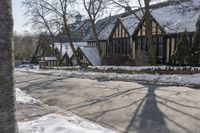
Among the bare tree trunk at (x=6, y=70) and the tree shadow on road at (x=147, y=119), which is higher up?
the bare tree trunk at (x=6, y=70)

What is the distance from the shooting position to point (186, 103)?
11.1m

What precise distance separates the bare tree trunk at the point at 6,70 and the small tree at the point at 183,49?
2095 centimetres

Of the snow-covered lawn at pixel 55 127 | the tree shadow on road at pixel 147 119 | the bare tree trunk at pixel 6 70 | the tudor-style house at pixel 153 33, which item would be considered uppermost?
the tudor-style house at pixel 153 33

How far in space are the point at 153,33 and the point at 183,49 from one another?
9.75m

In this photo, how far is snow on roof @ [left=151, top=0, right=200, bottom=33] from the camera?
27492 mm

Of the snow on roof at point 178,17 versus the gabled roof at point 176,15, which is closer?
the gabled roof at point 176,15

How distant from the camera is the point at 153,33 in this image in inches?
1348

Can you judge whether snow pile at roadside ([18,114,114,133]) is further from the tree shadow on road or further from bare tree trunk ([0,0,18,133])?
bare tree trunk ([0,0,18,133])

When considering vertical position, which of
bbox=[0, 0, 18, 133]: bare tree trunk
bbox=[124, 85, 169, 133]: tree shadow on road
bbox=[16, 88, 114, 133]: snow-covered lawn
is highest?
bbox=[0, 0, 18, 133]: bare tree trunk

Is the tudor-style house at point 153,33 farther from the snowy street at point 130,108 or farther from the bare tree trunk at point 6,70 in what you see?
the bare tree trunk at point 6,70

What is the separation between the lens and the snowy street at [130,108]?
27.8 ft

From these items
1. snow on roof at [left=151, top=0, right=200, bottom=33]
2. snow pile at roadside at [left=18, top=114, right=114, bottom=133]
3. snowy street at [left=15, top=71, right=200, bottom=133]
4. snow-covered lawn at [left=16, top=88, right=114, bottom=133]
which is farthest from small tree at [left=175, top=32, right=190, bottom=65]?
snow pile at roadside at [left=18, top=114, right=114, bottom=133]

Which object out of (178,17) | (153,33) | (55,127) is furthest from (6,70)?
(153,33)

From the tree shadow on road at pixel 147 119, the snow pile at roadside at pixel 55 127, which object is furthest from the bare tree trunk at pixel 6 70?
the tree shadow on road at pixel 147 119
